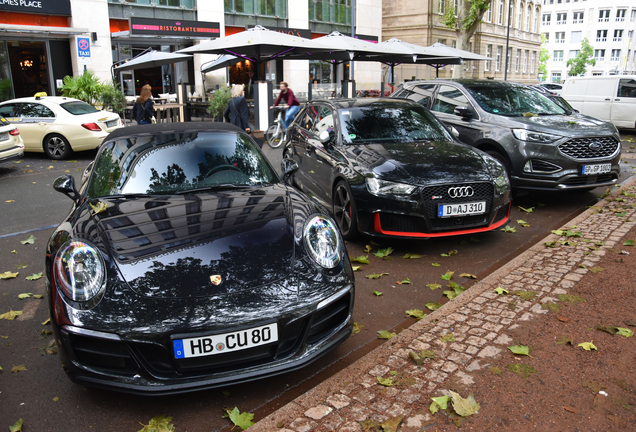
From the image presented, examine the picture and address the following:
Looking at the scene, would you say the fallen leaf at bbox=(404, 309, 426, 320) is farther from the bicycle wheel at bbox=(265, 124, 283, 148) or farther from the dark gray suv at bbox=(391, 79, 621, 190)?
the bicycle wheel at bbox=(265, 124, 283, 148)

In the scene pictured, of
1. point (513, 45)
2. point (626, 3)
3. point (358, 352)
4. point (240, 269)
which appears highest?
point (626, 3)

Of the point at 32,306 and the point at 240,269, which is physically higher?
the point at 240,269

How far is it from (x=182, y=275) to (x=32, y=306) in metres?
2.21

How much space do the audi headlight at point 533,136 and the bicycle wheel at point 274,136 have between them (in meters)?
8.06

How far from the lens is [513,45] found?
5834 centimetres

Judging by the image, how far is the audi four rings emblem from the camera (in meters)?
5.25

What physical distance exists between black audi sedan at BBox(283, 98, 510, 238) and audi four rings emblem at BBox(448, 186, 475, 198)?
10mm

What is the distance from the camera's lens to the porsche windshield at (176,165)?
391 cm

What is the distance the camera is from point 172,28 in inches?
988

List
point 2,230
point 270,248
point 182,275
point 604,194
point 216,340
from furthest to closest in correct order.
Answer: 1. point 604,194
2. point 2,230
3. point 270,248
4. point 182,275
5. point 216,340

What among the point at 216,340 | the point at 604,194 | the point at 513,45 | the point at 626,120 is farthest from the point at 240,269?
the point at 513,45

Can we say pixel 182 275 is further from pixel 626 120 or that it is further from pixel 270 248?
pixel 626 120

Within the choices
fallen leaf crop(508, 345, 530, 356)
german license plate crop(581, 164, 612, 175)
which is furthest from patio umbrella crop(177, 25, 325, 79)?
fallen leaf crop(508, 345, 530, 356)

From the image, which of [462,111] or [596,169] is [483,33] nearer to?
[462,111]
